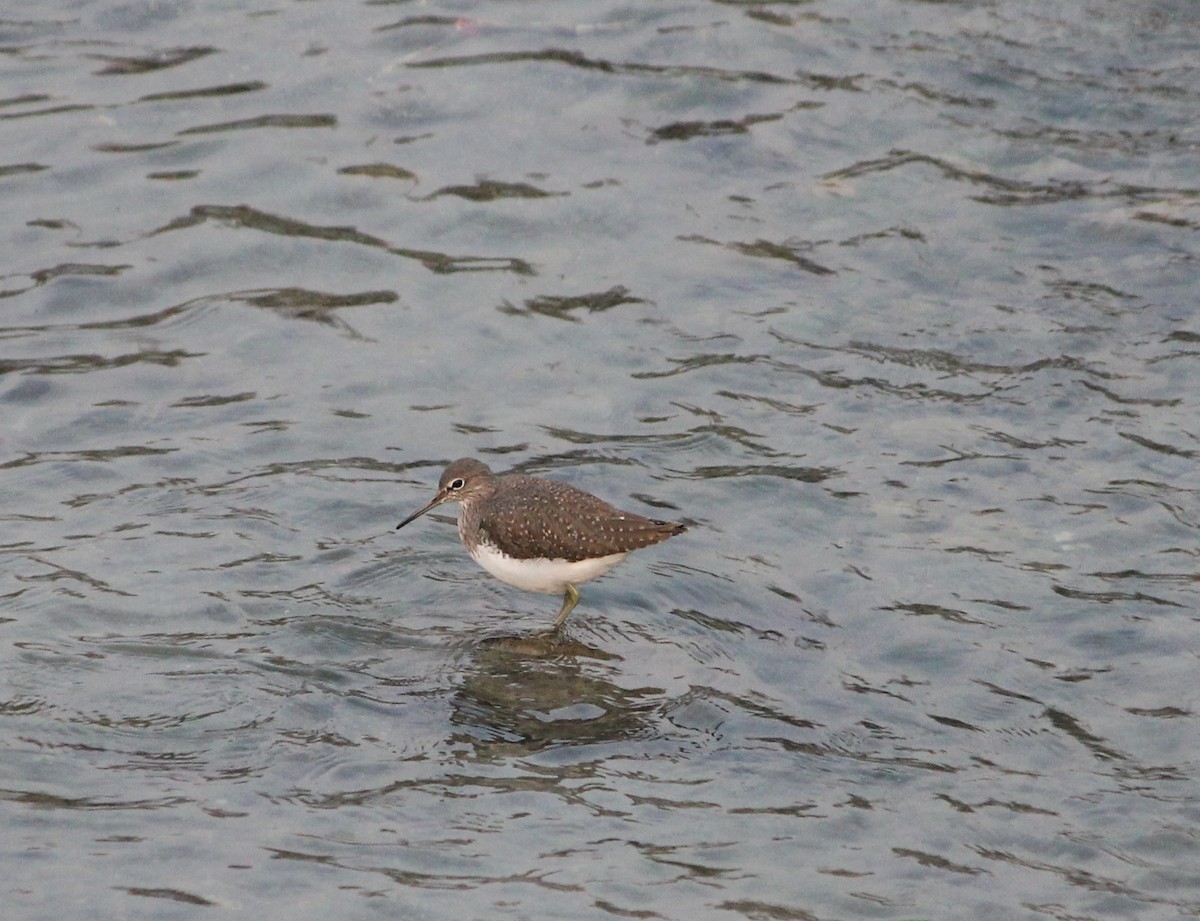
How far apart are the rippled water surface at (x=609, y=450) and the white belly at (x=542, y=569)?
1.12ft

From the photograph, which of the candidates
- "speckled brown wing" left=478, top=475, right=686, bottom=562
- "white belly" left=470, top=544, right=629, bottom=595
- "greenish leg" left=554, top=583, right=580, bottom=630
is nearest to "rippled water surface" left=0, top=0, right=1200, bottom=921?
"greenish leg" left=554, top=583, right=580, bottom=630

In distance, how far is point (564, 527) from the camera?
31.2ft

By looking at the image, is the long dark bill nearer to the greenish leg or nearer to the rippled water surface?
the rippled water surface

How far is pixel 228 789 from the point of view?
7.88 m

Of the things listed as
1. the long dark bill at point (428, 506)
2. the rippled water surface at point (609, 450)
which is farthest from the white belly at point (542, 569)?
the long dark bill at point (428, 506)

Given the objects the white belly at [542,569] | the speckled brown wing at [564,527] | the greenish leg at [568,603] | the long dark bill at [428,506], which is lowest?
the greenish leg at [568,603]

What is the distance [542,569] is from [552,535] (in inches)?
8.1

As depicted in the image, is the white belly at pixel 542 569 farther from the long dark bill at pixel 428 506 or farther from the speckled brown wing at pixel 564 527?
the long dark bill at pixel 428 506

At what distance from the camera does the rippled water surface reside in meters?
7.74

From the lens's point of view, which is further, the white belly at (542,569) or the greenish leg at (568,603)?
the greenish leg at (568,603)

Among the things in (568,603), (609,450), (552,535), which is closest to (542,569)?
(552,535)

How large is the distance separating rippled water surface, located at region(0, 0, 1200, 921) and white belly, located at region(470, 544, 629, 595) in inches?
13.5

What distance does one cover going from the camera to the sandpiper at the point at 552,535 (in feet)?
31.1

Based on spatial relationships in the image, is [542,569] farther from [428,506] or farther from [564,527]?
[428,506]
